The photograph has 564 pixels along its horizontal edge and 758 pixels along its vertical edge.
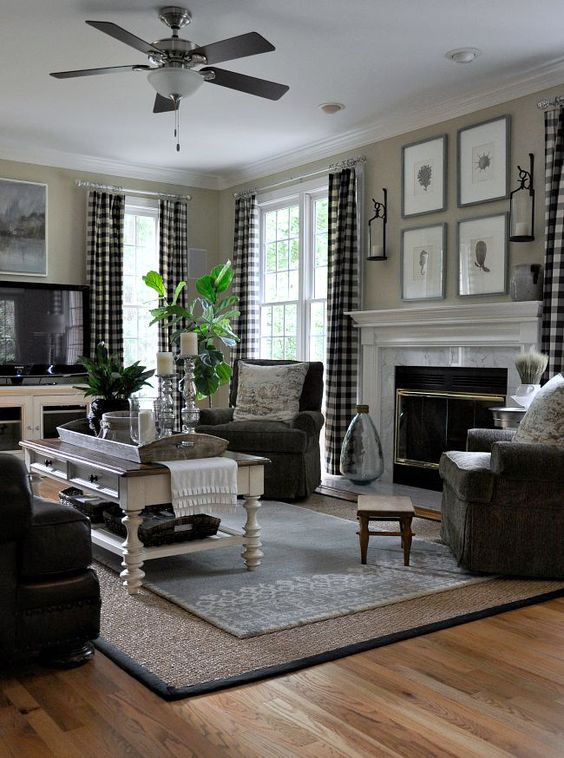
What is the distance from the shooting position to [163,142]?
22.3ft

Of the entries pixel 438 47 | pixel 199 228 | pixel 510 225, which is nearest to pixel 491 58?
pixel 438 47

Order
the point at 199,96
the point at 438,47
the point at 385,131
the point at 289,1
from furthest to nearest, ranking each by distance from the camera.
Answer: the point at 385,131 < the point at 199,96 < the point at 438,47 < the point at 289,1

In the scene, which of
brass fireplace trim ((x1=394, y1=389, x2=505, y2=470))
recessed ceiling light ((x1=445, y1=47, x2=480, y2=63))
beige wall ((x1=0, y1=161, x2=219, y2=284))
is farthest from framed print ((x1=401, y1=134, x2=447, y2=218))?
beige wall ((x1=0, y1=161, x2=219, y2=284))

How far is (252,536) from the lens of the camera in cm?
358

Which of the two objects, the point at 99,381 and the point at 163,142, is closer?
the point at 99,381

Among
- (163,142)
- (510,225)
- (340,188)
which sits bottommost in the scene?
(510,225)

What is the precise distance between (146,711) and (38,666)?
0.50 meters

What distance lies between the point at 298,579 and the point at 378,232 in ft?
11.3

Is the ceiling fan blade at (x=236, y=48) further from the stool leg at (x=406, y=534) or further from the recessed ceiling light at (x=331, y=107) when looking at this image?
the stool leg at (x=406, y=534)

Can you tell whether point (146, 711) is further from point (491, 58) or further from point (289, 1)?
point (491, 58)

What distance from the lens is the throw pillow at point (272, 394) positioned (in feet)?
18.8

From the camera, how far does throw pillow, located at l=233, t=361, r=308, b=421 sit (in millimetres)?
5723

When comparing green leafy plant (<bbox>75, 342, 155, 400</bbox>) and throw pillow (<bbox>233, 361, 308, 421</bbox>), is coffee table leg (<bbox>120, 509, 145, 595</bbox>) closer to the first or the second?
green leafy plant (<bbox>75, 342, 155, 400</bbox>)

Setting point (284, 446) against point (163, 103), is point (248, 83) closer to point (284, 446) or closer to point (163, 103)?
point (163, 103)
